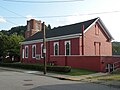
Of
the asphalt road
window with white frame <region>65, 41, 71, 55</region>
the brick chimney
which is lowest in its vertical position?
the asphalt road

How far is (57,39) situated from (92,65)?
12173mm

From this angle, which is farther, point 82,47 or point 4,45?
point 4,45

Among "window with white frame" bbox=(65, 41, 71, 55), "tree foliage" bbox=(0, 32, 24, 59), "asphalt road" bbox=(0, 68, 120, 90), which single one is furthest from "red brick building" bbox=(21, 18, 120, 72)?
"asphalt road" bbox=(0, 68, 120, 90)

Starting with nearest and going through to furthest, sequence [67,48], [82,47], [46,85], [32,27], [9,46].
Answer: [46,85] → [82,47] → [67,48] → [9,46] → [32,27]

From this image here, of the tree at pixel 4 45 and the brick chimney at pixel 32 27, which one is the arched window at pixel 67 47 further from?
the brick chimney at pixel 32 27

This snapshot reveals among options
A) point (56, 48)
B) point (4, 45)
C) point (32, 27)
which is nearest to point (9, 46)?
point (4, 45)

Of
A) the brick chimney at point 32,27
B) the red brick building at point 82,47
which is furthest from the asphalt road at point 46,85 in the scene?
the brick chimney at point 32,27

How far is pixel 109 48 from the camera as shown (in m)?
43.3

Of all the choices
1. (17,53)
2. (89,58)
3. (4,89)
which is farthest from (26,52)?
(4,89)

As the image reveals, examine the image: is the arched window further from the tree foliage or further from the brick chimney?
the brick chimney

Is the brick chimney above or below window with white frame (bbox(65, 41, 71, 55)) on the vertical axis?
above

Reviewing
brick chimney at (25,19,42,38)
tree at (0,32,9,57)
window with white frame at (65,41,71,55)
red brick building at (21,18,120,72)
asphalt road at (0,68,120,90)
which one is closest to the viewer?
asphalt road at (0,68,120,90)

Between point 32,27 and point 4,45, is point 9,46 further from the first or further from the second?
point 32,27

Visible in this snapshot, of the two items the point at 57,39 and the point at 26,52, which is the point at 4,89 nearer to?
the point at 57,39
